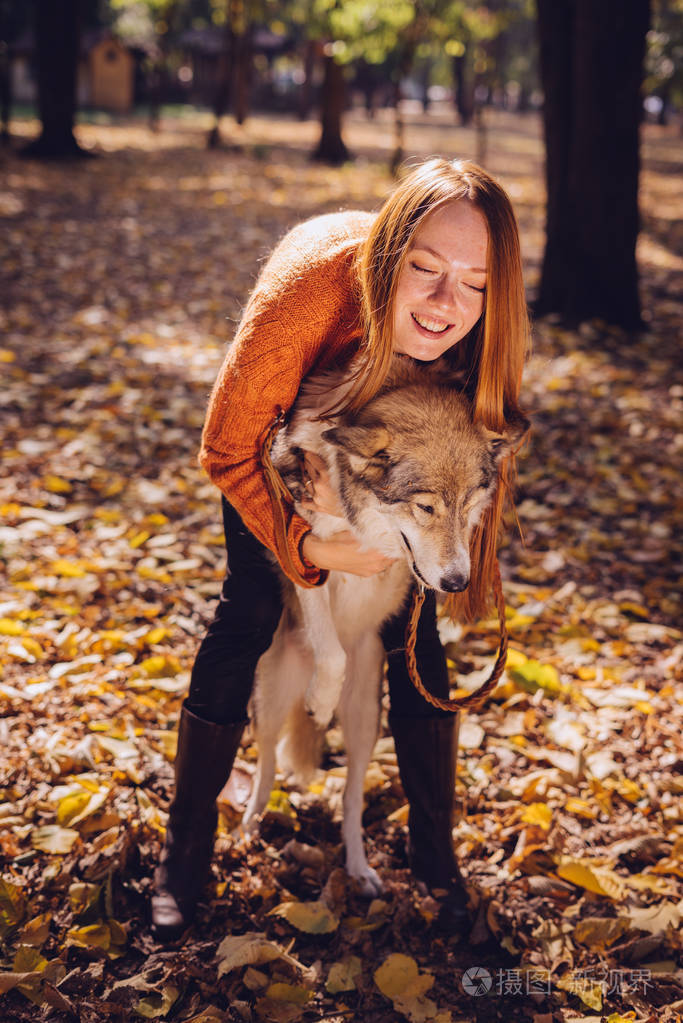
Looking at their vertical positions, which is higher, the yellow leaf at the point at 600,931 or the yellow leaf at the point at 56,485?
the yellow leaf at the point at 56,485

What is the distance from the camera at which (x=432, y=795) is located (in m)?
2.49

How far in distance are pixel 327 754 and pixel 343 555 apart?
1.22 metres

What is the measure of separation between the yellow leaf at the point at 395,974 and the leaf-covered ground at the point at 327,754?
0.04ft

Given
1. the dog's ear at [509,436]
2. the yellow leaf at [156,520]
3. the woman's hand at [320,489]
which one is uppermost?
the dog's ear at [509,436]

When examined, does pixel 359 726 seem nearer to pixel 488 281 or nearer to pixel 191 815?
pixel 191 815

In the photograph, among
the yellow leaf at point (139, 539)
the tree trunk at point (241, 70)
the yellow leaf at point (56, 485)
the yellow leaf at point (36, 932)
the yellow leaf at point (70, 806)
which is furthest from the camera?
the tree trunk at point (241, 70)

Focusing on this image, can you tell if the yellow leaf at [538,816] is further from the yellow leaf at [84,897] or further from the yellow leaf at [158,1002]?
the yellow leaf at [84,897]

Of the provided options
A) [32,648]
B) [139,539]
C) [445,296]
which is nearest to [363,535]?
[445,296]

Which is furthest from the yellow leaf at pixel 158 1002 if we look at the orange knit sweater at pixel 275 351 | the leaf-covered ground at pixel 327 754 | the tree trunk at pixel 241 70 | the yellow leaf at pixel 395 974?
the tree trunk at pixel 241 70

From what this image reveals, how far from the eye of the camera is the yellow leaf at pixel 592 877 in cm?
245

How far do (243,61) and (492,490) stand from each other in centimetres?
2579

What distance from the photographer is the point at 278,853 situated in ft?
8.60

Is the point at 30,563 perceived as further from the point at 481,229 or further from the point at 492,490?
the point at 481,229

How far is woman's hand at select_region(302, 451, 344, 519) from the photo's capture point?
226 centimetres
